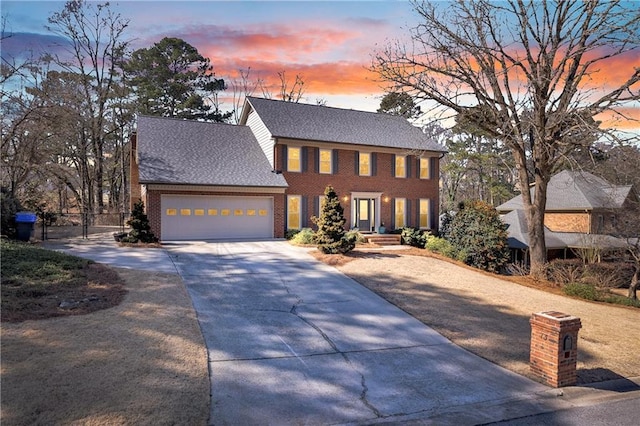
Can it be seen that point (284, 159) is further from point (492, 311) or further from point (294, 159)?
point (492, 311)

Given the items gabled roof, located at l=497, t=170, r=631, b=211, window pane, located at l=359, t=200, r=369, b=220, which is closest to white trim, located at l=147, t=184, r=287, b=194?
window pane, located at l=359, t=200, r=369, b=220

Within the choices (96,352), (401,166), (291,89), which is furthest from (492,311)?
(291,89)

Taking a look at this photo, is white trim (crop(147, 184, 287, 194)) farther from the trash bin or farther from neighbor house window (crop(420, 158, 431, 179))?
neighbor house window (crop(420, 158, 431, 179))

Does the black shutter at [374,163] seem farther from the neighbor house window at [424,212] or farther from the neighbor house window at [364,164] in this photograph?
the neighbor house window at [424,212]

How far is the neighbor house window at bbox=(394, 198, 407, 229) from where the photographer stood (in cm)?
2397

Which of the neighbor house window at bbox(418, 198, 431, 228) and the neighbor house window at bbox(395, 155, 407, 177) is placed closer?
the neighbor house window at bbox(395, 155, 407, 177)

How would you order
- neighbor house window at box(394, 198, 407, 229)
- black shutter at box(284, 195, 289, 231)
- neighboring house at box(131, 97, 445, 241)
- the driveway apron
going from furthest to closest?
neighbor house window at box(394, 198, 407, 229) < black shutter at box(284, 195, 289, 231) < neighboring house at box(131, 97, 445, 241) < the driveway apron

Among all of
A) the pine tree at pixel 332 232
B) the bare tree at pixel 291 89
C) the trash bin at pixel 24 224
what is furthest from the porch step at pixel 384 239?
the bare tree at pixel 291 89

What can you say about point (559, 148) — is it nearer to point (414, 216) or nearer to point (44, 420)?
point (414, 216)

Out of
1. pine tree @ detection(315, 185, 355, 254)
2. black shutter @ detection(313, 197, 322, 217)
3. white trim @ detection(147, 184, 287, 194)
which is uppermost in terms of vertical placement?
white trim @ detection(147, 184, 287, 194)

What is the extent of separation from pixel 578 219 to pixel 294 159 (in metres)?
18.7

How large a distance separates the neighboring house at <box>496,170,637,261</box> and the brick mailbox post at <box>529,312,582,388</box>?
62.2 ft

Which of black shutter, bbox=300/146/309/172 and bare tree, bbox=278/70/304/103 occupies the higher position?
bare tree, bbox=278/70/304/103

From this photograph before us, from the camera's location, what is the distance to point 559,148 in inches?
606
